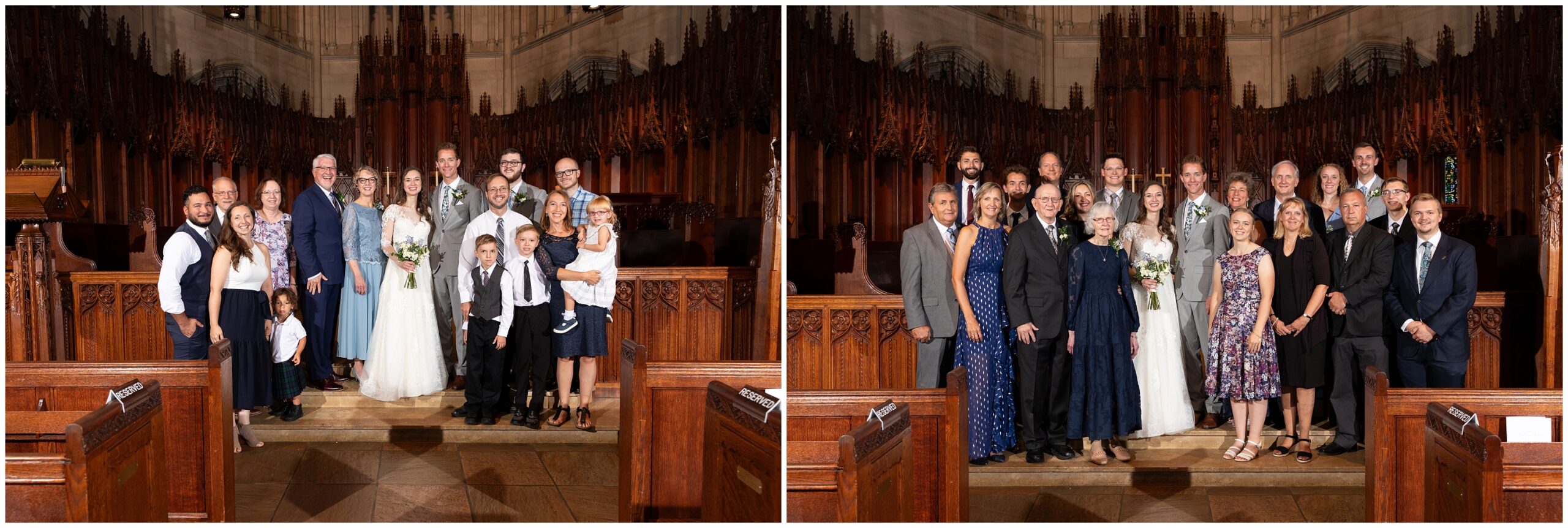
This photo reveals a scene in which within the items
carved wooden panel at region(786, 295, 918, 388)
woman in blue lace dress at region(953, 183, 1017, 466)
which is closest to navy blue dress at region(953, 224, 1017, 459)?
woman in blue lace dress at region(953, 183, 1017, 466)

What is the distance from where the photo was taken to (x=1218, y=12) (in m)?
5.11

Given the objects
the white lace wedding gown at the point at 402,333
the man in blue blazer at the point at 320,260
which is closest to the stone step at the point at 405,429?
the white lace wedding gown at the point at 402,333

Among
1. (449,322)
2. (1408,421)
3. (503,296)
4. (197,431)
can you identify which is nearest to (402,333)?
(449,322)

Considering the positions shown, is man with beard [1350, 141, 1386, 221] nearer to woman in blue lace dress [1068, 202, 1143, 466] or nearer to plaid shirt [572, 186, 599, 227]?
woman in blue lace dress [1068, 202, 1143, 466]

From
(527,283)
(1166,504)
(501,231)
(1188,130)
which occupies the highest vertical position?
(1188,130)

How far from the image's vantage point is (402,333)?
4.73 metres

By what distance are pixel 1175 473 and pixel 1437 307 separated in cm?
123

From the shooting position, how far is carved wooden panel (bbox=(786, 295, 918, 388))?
157 inches

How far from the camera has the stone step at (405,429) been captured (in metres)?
4.13

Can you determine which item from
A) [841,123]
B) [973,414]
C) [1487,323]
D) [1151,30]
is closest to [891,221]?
[841,123]

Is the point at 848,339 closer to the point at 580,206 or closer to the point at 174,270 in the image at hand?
the point at 580,206

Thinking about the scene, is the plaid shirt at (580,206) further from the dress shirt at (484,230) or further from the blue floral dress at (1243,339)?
the blue floral dress at (1243,339)

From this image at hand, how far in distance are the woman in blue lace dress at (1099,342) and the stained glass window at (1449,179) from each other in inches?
96.3

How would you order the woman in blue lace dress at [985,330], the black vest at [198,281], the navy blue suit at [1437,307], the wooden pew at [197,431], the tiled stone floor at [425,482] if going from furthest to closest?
the black vest at [198,281] < the navy blue suit at [1437,307] < the woman in blue lace dress at [985,330] < the tiled stone floor at [425,482] < the wooden pew at [197,431]
